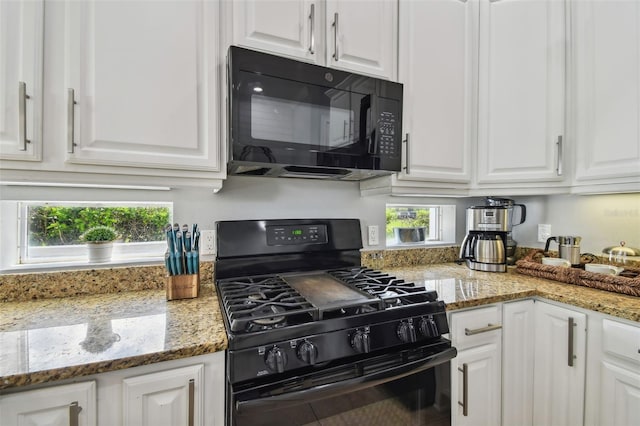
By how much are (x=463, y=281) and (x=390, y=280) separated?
0.47 m

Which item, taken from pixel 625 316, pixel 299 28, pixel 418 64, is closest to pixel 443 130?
pixel 418 64

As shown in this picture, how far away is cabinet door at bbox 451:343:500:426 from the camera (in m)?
1.25

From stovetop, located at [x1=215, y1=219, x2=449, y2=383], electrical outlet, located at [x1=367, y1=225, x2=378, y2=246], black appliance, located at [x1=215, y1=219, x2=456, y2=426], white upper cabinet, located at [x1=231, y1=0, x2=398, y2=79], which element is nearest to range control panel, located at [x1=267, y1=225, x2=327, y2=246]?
stovetop, located at [x1=215, y1=219, x2=449, y2=383]

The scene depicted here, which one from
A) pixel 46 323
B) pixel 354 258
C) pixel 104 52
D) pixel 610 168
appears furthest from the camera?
pixel 354 258

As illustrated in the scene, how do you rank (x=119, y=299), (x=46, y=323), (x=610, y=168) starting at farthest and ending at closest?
(x=610, y=168) < (x=119, y=299) < (x=46, y=323)

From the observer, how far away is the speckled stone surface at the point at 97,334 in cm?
71

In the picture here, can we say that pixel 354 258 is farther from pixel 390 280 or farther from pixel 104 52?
pixel 104 52

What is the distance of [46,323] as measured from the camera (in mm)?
942

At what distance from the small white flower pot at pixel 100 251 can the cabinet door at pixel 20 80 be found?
47cm

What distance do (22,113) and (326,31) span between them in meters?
1.17

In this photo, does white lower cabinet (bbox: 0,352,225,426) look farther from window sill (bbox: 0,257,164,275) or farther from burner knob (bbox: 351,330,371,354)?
window sill (bbox: 0,257,164,275)

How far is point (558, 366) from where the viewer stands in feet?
4.27

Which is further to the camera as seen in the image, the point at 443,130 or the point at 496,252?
the point at 496,252

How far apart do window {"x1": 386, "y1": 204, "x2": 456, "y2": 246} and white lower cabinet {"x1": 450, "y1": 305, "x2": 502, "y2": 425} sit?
30.0 inches
